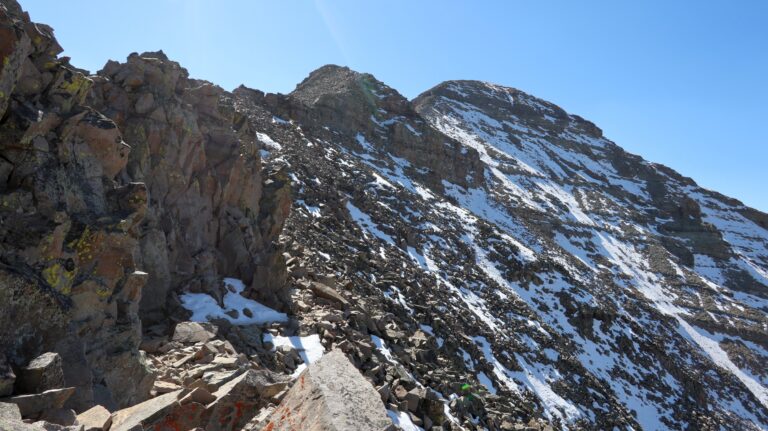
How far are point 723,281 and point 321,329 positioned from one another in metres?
79.2

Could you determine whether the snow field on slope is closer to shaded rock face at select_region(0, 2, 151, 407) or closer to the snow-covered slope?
the snow-covered slope

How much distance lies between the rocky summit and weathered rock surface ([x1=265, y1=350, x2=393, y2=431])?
3 centimetres

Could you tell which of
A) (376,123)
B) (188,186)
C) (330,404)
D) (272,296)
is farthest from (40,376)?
(376,123)

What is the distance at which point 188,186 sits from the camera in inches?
556

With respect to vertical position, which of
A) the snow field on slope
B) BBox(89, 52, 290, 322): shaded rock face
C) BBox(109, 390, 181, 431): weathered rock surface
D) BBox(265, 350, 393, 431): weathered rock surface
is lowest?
BBox(109, 390, 181, 431): weathered rock surface

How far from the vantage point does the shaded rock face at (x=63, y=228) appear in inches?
261

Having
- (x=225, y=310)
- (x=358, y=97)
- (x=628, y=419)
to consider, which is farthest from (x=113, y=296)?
(x=358, y=97)

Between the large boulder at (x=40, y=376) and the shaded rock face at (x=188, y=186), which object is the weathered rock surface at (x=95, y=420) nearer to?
the large boulder at (x=40, y=376)

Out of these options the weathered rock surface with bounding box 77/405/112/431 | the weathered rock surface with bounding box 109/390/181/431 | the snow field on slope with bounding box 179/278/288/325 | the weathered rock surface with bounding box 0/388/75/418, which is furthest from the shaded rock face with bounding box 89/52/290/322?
the weathered rock surface with bounding box 0/388/75/418

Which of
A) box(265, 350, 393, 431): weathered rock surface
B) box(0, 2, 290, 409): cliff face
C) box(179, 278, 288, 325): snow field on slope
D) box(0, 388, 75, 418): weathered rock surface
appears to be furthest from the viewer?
box(179, 278, 288, 325): snow field on slope

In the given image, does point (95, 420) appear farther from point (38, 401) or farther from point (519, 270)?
point (519, 270)

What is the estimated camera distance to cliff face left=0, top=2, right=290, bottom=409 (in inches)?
268

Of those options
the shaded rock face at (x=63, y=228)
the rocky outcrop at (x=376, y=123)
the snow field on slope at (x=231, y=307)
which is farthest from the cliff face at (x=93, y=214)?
the rocky outcrop at (x=376, y=123)

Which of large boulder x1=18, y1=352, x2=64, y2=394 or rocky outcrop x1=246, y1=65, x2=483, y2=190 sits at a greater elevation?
rocky outcrop x1=246, y1=65, x2=483, y2=190
